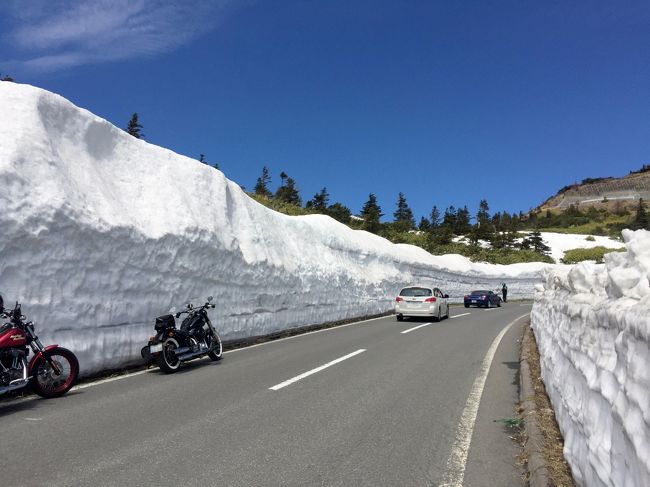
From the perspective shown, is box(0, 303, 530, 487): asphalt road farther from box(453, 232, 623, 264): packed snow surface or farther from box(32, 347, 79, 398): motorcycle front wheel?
box(453, 232, 623, 264): packed snow surface

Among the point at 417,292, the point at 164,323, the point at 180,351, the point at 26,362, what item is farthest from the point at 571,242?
the point at 26,362

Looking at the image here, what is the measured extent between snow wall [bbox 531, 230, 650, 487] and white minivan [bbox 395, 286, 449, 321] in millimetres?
15146

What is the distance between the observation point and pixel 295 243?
19.6 meters

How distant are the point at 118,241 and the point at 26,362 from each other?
334 centimetres

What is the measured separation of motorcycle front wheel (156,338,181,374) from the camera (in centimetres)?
866

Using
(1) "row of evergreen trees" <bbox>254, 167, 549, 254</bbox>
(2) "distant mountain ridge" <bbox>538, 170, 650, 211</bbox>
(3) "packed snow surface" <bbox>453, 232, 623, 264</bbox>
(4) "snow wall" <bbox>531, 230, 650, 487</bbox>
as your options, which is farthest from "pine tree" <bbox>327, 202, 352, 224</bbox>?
(2) "distant mountain ridge" <bbox>538, 170, 650, 211</bbox>

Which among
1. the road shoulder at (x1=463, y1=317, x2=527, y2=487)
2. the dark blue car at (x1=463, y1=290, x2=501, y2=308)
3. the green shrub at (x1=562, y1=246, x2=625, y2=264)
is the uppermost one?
the green shrub at (x1=562, y1=246, x2=625, y2=264)

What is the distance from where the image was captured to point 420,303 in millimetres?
20031

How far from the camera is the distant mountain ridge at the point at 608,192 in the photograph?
527 feet

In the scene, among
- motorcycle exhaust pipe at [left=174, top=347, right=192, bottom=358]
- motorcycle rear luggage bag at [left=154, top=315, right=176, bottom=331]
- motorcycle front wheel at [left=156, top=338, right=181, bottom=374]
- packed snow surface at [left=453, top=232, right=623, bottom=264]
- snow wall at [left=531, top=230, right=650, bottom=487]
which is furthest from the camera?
packed snow surface at [left=453, top=232, right=623, bottom=264]

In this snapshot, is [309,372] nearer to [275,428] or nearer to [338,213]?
[275,428]

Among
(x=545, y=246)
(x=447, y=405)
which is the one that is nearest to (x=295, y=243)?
(x=447, y=405)

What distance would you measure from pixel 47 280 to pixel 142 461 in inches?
188

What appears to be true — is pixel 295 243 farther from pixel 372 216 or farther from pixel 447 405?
pixel 372 216
